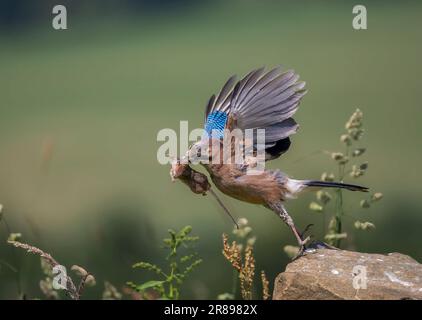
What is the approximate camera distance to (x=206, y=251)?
5266 millimetres

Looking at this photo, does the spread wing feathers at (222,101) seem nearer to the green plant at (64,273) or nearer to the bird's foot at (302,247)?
the bird's foot at (302,247)

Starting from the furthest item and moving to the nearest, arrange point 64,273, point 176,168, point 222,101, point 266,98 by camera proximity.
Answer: point 222,101
point 266,98
point 176,168
point 64,273

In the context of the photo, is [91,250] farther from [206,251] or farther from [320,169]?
[320,169]

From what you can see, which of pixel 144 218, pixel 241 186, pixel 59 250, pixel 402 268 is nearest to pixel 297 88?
pixel 241 186

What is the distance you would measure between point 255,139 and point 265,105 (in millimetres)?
157

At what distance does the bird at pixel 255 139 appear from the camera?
12.6 feet

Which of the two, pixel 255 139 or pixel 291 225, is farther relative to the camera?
pixel 255 139

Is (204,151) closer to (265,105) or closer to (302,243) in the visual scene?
(265,105)

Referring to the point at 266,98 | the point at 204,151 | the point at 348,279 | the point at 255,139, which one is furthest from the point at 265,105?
the point at 348,279

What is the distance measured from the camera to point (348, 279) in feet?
11.3

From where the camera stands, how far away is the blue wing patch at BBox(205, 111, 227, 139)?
390 centimetres

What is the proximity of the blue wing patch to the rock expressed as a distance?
2.11 ft

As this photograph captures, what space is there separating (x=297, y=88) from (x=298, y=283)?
886mm

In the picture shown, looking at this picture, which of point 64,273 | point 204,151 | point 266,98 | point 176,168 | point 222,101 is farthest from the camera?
point 222,101
